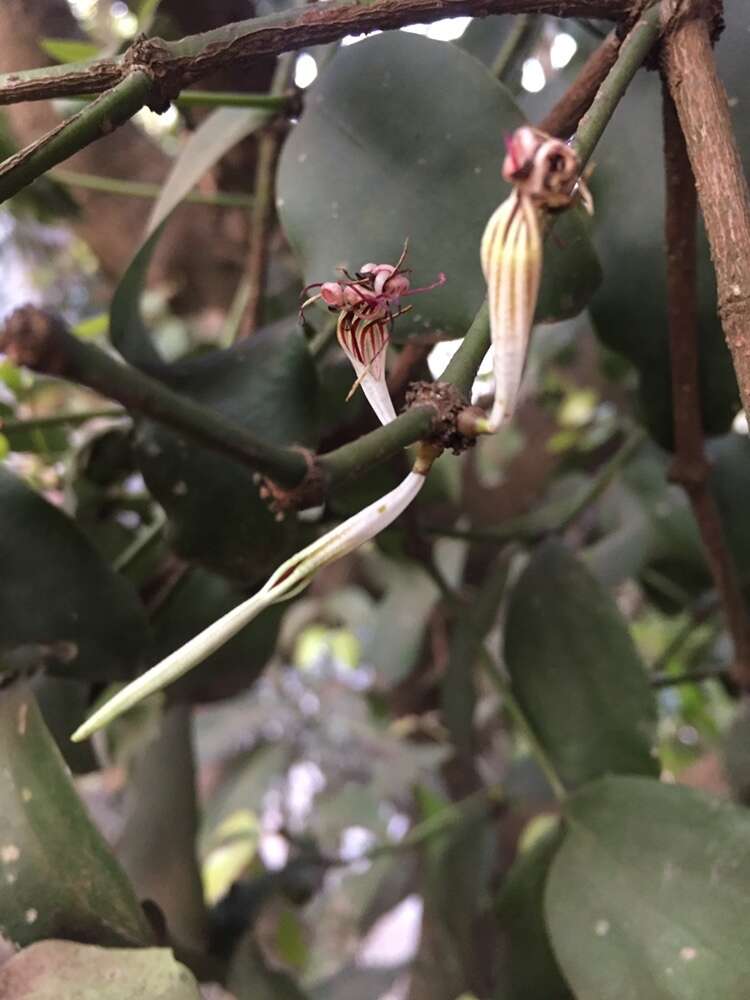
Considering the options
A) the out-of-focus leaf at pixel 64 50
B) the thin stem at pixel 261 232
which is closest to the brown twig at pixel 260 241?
the thin stem at pixel 261 232

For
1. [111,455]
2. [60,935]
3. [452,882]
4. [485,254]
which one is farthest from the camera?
[452,882]

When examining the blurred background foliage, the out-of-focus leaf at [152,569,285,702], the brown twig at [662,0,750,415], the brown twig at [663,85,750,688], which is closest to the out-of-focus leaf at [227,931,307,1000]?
the blurred background foliage

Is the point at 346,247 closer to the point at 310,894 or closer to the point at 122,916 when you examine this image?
the point at 122,916

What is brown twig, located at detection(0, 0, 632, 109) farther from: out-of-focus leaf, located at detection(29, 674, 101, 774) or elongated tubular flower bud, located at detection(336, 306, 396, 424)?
out-of-focus leaf, located at detection(29, 674, 101, 774)

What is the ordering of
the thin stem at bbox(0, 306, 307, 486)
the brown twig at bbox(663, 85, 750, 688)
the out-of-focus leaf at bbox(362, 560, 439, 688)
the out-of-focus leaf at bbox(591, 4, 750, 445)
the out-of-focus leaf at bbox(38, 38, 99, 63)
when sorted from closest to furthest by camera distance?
the thin stem at bbox(0, 306, 307, 486) → the brown twig at bbox(663, 85, 750, 688) → the out-of-focus leaf at bbox(591, 4, 750, 445) → the out-of-focus leaf at bbox(38, 38, 99, 63) → the out-of-focus leaf at bbox(362, 560, 439, 688)

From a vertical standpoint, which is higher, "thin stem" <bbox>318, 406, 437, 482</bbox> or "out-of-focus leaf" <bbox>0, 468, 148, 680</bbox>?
"thin stem" <bbox>318, 406, 437, 482</bbox>

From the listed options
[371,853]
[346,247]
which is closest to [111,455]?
[346,247]
